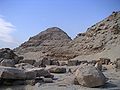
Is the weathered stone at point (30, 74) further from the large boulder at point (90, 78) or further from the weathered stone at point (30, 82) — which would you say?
the large boulder at point (90, 78)

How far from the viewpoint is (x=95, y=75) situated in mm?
7625

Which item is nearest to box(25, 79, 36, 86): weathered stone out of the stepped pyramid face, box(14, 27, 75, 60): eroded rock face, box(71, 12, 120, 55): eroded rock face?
the stepped pyramid face

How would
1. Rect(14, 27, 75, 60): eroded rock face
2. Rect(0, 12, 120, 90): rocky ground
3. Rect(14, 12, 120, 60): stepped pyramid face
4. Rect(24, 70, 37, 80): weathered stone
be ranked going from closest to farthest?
Rect(0, 12, 120, 90): rocky ground, Rect(24, 70, 37, 80): weathered stone, Rect(14, 12, 120, 60): stepped pyramid face, Rect(14, 27, 75, 60): eroded rock face

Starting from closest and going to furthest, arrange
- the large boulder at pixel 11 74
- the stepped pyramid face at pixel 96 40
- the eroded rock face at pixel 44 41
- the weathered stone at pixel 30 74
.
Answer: the large boulder at pixel 11 74
the weathered stone at pixel 30 74
the stepped pyramid face at pixel 96 40
the eroded rock face at pixel 44 41

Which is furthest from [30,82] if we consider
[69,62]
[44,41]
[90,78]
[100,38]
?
[44,41]

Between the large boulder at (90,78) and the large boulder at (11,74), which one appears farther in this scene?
the large boulder at (11,74)

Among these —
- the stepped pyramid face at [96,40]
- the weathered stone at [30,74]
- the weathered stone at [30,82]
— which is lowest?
the weathered stone at [30,82]

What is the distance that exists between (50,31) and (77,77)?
5786 cm

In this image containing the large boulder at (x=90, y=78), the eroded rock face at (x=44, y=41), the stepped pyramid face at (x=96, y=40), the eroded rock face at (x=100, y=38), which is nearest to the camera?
the large boulder at (x=90, y=78)

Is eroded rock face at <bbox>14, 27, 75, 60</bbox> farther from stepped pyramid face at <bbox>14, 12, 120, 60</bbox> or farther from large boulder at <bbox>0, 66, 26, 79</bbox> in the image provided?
large boulder at <bbox>0, 66, 26, 79</bbox>

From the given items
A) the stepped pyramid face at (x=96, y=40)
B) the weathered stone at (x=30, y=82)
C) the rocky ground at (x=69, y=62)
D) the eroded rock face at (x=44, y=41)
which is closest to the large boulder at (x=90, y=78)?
the rocky ground at (x=69, y=62)

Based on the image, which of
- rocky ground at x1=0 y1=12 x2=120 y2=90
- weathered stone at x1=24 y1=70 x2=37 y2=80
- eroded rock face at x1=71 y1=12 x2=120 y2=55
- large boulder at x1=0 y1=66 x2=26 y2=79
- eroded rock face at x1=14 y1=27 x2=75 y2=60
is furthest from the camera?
eroded rock face at x1=14 y1=27 x2=75 y2=60

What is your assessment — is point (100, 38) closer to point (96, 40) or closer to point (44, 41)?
point (96, 40)

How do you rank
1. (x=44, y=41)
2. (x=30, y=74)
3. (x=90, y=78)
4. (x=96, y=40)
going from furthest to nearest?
(x=44, y=41), (x=96, y=40), (x=30, y=74), (x=90, y=78)
